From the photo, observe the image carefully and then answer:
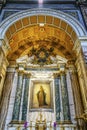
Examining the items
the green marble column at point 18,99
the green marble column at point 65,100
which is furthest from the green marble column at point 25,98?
the green marble column at point 65,100

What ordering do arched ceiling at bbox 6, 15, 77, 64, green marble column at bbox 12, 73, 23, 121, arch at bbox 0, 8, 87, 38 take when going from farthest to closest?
arched ceiling at bbox 6, 15, 77, 64
arch at bbox 0, 8, 87, 38
green marble column at bbox 12, 73, 23, 121

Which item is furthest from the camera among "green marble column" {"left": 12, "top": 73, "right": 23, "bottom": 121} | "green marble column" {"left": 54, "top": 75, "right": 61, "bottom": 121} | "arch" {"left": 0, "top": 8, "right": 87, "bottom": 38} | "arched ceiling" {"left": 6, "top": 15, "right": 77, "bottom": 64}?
"arched ceiling" {"left": 6, "top": 15, "right": 77, "bottom": 64}

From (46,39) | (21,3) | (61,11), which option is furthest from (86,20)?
(21,3)

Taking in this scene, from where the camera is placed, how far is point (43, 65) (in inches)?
316

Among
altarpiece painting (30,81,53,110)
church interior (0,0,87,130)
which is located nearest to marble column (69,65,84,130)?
church interior (0,0,87,130)

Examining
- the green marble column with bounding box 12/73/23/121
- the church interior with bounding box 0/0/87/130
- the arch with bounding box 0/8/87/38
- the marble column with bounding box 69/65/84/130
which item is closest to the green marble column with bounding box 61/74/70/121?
the church interior with bounding box 0/0/87/130

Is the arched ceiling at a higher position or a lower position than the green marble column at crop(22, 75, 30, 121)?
higher

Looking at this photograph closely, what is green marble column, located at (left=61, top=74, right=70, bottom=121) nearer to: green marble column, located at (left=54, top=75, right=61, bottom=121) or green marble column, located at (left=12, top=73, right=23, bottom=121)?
green marble column, located at (left=54, top=75, right=61, bottom=121)

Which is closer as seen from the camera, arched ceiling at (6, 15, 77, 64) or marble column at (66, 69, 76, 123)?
marble column at (66, 69, 76, 123)

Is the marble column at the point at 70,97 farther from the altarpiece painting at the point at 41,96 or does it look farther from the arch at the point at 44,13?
the arch at the point at 44,13

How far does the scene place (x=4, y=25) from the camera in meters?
6.95

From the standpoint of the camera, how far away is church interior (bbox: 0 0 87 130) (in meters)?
6.30

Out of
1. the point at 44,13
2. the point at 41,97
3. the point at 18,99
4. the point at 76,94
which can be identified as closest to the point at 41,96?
the point at 41,97

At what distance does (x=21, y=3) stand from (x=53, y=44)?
3105 mm
